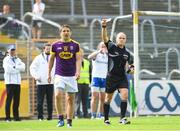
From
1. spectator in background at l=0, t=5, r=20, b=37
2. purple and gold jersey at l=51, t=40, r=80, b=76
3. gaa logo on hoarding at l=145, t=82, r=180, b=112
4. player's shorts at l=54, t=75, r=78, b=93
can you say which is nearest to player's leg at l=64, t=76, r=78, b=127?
player's shorts at l=54, t=75, r=78, b=93

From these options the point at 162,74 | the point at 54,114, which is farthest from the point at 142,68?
the point at 54,114

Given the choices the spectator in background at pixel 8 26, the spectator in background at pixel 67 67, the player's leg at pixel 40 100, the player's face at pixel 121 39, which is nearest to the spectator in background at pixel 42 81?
the player's leg at pixel 40 100

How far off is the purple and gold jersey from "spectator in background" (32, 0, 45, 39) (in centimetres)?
969

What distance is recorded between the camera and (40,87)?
20.5 metres

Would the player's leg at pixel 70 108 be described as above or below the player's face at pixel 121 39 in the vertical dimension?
below

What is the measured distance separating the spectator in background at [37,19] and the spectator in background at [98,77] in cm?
506

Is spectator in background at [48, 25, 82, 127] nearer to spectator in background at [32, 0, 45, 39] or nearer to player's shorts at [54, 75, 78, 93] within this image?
player's shorts at [54, 75, 78, 93]

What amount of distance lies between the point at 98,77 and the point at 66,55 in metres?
4.97

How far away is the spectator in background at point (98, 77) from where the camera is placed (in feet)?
66.0

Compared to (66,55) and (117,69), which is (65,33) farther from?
(117,69)

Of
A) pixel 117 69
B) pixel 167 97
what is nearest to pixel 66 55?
pixel 117 69

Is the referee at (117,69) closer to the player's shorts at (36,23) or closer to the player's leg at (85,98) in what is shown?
the player's leg at (85,98)

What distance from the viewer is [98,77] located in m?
20.3

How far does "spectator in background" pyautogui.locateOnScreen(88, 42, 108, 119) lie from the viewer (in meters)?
20.1
